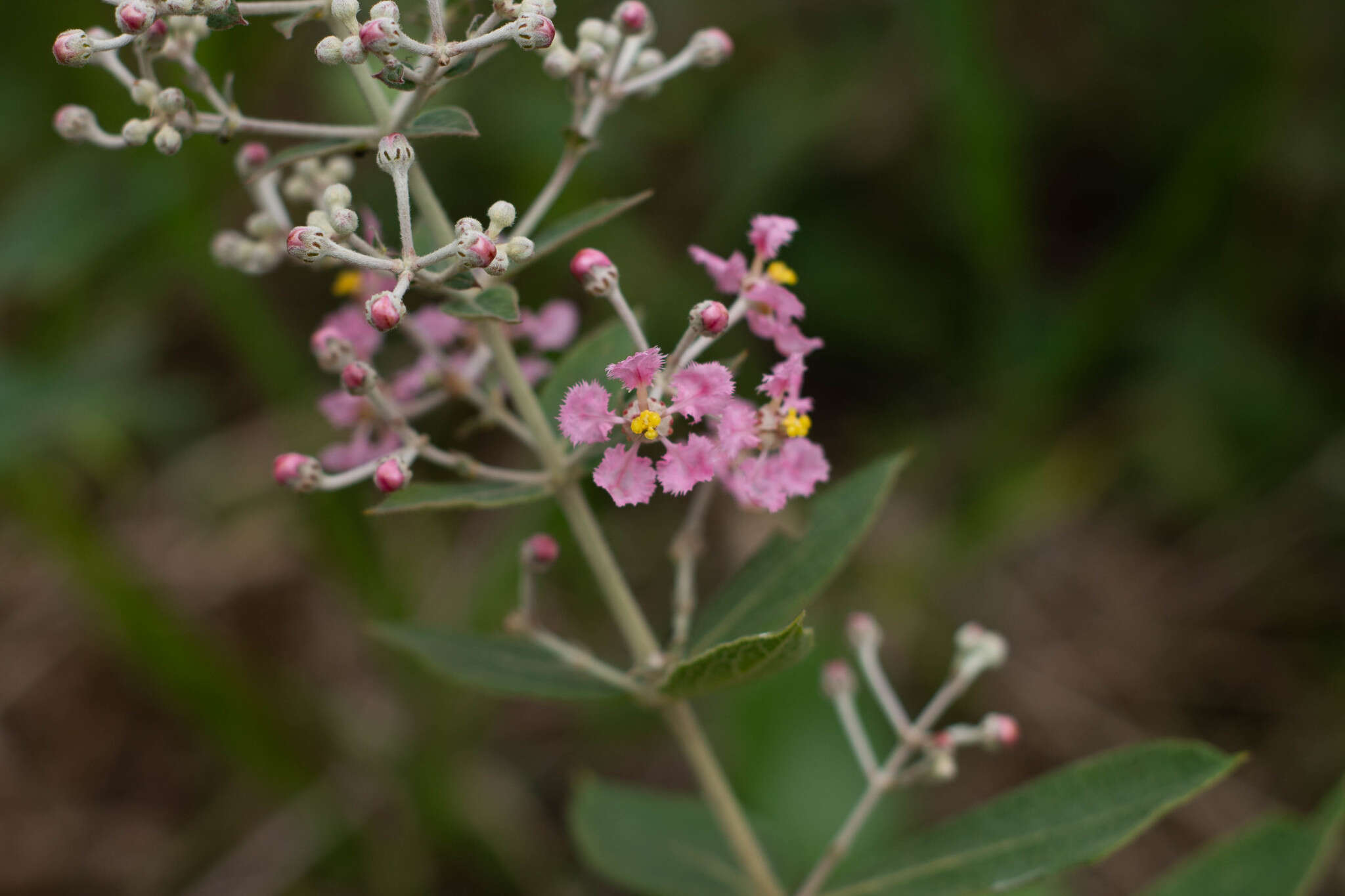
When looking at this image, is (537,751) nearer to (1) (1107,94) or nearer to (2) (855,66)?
(2) (855,66)

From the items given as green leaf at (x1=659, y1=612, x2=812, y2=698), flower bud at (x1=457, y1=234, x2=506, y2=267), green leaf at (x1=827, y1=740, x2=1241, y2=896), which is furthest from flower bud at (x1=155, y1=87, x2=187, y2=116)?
green leaf at (x1=827, y1=740, x2=1241, y2=896)

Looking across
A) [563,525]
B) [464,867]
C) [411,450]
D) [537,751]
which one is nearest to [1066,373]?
[563,525]

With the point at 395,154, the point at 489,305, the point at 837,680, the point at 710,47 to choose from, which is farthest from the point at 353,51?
the point at 837,680

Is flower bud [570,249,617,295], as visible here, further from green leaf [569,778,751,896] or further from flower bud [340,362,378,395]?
green leaf [569,778,751,896]

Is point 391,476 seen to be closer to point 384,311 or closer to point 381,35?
point 384,311

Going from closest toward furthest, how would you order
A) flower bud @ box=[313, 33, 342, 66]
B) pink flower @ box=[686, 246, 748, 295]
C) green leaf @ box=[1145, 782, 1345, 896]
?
flower bud @ box=[313, 33, 342, 66] < pink flower @ box=[686, 246, 748, 295] < green leaf @ box=[1145, 782, 1345, 896]
